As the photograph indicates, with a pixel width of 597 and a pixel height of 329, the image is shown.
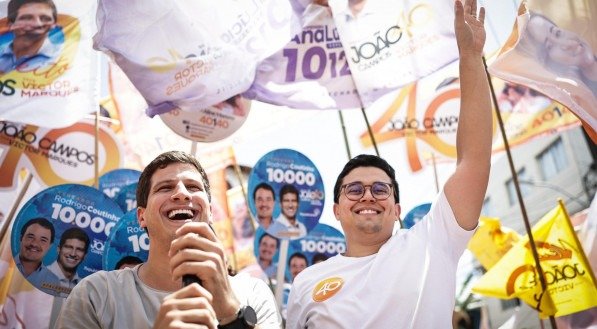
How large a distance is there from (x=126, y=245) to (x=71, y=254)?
53 cm

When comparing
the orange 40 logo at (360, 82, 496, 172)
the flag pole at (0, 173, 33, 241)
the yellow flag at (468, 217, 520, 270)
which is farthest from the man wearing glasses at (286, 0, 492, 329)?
the yellow flag at (468, 217, 520, 270)

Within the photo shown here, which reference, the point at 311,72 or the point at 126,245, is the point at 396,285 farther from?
the point at 311,72

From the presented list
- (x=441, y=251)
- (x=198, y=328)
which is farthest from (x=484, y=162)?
(x=198, y=328)

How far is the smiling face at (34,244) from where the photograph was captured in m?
3.68

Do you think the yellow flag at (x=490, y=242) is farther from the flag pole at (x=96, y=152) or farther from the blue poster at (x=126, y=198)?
the flag pole at (x=96, y=152)

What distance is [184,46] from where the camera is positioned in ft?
14.3

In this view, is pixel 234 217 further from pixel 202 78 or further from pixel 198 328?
pixel 198 328

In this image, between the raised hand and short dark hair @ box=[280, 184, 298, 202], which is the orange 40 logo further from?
the raised hand

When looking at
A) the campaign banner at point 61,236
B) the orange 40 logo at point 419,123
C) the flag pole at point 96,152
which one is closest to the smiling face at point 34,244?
the campaign banner at point 61,236

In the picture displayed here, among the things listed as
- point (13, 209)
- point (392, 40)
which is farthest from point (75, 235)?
point (392, 40)

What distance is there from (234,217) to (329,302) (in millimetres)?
6739

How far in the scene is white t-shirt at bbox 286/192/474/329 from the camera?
7.12 ft

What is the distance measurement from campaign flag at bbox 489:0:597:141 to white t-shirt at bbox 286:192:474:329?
1.66 meters

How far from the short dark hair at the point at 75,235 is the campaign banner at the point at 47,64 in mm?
965
